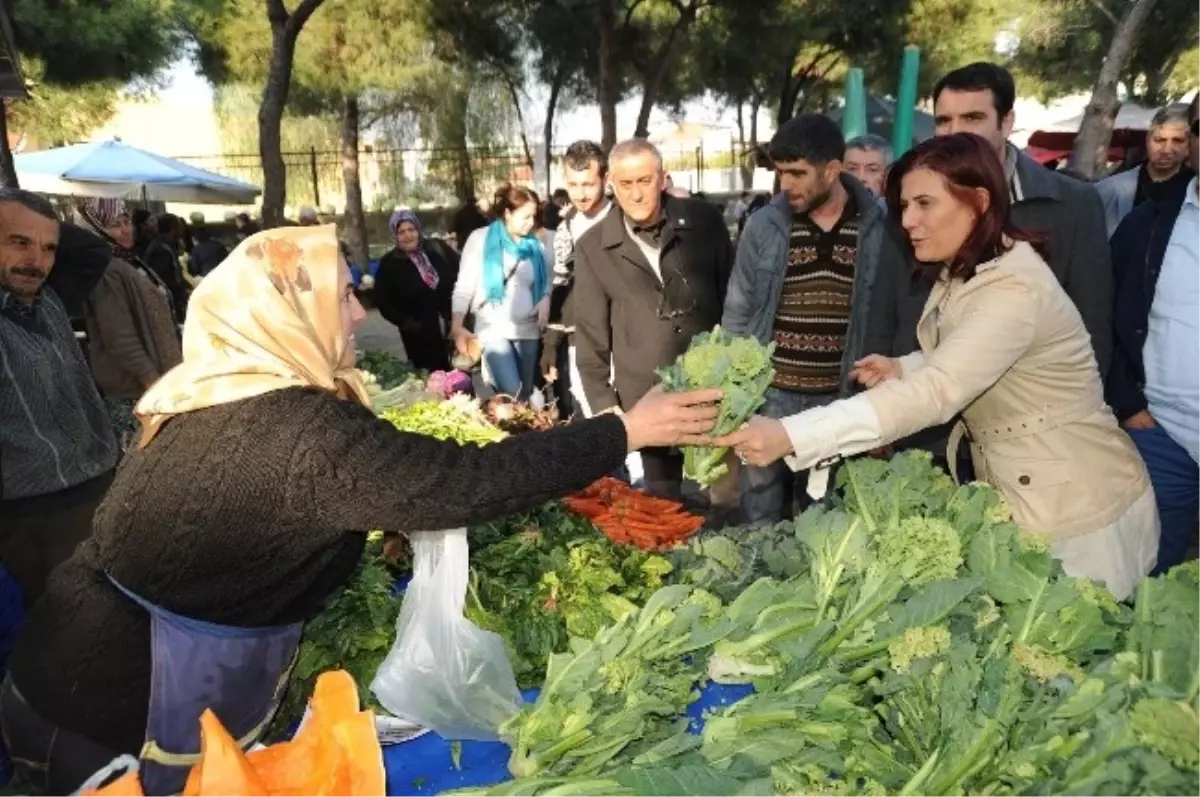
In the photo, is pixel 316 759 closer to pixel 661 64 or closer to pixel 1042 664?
pixel 1042 664

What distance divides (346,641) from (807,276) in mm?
2654

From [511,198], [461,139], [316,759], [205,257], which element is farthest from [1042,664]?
[461,139]

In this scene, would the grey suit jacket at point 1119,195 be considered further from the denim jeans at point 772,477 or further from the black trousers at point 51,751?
the black trousers at point 51,751

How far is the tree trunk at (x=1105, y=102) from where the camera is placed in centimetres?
1066

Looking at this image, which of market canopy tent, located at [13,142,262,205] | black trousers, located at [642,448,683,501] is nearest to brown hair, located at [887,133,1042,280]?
black trousers, located at [642,448,683,501]

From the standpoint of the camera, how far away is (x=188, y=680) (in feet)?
6.10

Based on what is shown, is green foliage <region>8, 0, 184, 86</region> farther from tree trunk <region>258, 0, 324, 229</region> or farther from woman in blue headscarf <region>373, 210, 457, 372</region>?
woman in blue headscarf <region>373, 210, 457, 372</region>

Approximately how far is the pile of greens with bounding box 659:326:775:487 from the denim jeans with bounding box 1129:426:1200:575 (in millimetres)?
1506

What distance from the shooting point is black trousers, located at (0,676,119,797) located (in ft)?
6.40

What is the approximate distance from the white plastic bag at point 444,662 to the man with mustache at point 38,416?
68.0 inches

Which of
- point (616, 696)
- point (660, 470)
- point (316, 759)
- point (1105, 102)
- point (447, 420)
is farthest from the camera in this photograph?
point (1105, 102)

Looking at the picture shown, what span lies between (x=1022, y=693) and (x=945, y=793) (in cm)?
29

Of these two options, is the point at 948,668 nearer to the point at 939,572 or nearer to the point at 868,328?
the point at 939,572

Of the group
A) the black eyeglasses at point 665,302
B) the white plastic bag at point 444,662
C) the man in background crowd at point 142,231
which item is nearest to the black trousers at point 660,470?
the black eyeglasses at point 665,302
